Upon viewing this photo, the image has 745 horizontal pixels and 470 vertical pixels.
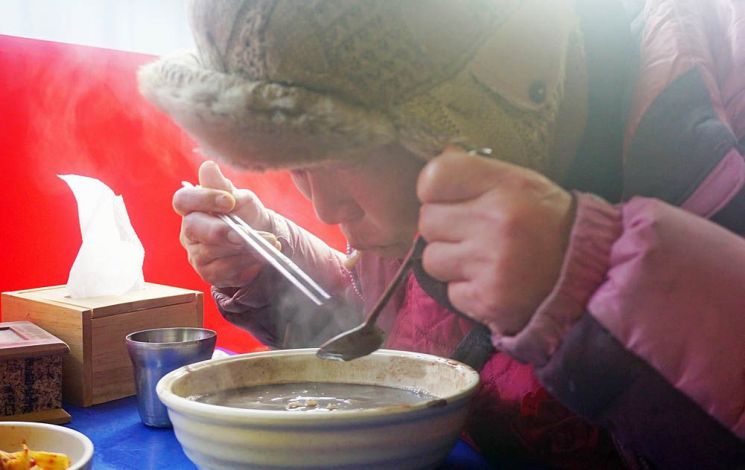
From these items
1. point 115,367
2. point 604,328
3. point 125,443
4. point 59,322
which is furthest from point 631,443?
point 59,322

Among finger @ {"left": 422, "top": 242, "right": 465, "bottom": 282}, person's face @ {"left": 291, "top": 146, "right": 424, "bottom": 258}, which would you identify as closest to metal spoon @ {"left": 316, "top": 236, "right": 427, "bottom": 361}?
person's face @ {"left": 291, "top": 146, "right": 424, "bottom": 258}

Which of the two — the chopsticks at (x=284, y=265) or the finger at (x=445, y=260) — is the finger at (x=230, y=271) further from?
the finger at (x=445, y=260)

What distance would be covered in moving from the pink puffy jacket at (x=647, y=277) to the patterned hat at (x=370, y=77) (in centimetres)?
15

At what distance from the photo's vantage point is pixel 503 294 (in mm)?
783

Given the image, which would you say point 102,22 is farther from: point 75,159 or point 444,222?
point 444,222

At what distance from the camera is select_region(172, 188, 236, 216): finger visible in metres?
1.54

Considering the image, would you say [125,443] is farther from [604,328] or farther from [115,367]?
[604,328]

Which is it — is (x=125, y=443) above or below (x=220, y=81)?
below

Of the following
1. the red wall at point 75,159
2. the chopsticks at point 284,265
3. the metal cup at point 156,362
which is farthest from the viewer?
the red wall at point 75,159

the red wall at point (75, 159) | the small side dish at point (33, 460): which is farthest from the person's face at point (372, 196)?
the red wall at point (75, 159)

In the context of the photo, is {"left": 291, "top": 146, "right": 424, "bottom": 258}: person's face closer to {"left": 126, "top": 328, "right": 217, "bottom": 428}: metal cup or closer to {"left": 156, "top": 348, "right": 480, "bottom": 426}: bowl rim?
{"left": 156, "top": 348, "right": 480, "bottom": 426}: bowl rim

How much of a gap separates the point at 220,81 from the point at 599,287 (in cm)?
50

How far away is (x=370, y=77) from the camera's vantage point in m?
0.85

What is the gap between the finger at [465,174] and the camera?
2.63 feet
